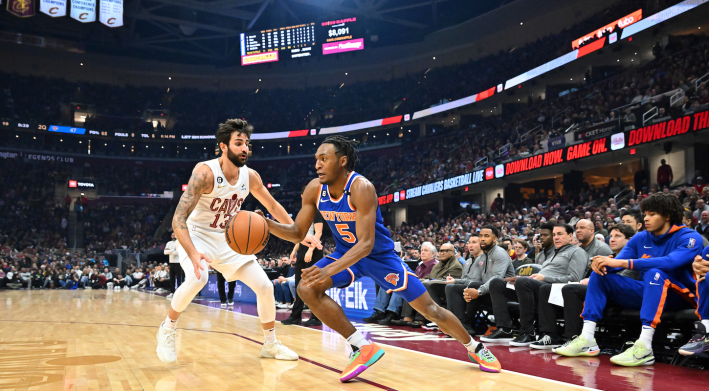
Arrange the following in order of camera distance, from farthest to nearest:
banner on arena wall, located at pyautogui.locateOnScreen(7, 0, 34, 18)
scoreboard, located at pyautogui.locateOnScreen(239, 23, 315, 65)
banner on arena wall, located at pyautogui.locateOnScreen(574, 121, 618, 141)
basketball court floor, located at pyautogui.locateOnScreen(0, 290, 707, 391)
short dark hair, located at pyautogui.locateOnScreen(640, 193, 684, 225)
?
scoreboard, located at pyautogui.locateOnScreen(239, 23, 315, 65) < banner on arena wall, located at pyautogui.locateOnScreen(7, 0, 34, 18) < banner on arena wall, located at pyautogui.locateOnScreen(574, 121, 618, 141) < short dark hair, located at pyautogui.locateOnScreen(640, 193, 684, 225) < basketball court floor, located at pyautogui.locateOnScreen(0, 290, 707, 391)

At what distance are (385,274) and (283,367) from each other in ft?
4.03

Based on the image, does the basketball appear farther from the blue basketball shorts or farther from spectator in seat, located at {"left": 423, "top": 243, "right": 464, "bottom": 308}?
spectator in seat, located at {"left": 423, "top": 243, "right": 464, "bottom": 308}

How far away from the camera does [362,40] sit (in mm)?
33469

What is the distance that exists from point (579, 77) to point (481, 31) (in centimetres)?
822

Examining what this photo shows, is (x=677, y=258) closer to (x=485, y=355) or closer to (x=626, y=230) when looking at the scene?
(x=626, y=230)

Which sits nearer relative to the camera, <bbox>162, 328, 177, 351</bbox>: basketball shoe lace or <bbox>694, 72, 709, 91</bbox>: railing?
<bbox>162, 328, 177, 351</bbox>: basketball shoe lace

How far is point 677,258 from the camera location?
14.2ft

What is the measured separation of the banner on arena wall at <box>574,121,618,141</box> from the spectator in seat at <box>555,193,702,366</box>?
1475cm

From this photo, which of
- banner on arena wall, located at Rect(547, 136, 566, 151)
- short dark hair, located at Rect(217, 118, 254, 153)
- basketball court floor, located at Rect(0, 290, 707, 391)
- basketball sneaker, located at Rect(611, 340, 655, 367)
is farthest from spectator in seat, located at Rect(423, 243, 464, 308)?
banner on arena wall, located at Rect(547, 136, 566, 151)

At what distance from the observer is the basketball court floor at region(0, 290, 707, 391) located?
3.66 metres

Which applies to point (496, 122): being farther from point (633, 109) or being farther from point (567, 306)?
point (567, 306)

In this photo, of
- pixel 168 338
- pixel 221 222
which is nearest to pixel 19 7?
pixel 221 222

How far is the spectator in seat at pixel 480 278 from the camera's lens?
21.4ft

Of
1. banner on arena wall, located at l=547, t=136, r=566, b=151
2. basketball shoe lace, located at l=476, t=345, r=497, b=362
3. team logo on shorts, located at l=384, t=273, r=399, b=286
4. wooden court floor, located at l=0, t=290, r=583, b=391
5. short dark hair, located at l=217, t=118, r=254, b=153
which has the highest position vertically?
banner on arena wall, located at l=547, t=136, r=566, b=151
